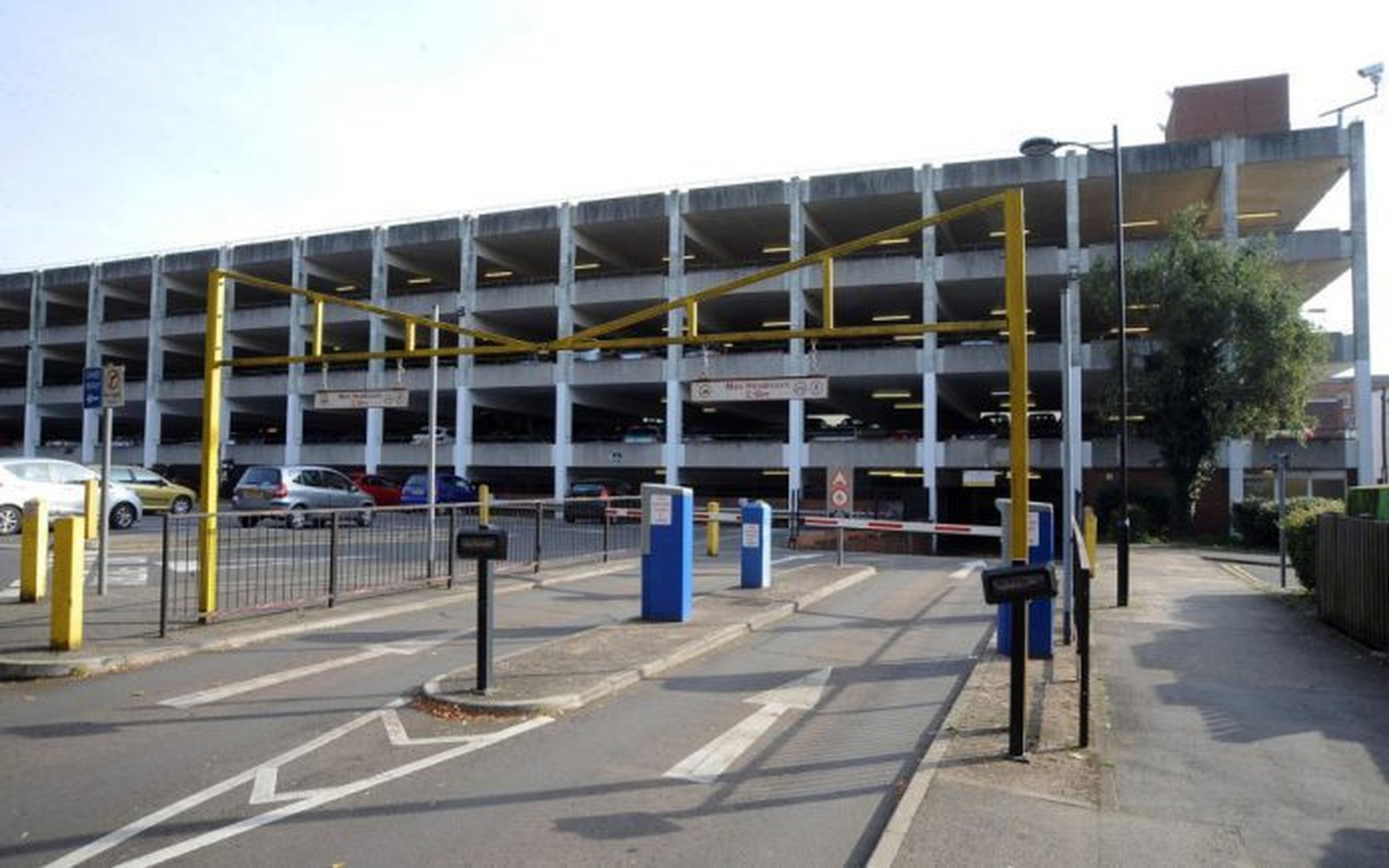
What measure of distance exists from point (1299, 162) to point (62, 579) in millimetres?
39450

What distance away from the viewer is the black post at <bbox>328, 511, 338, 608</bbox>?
11.8 m

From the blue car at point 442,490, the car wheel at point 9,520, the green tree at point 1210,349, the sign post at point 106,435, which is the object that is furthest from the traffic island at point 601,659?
the green tree at point 1210,349

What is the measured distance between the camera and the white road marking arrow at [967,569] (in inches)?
734

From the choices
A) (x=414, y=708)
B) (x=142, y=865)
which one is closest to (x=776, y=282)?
(x=414, y=708)

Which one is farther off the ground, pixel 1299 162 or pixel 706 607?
pixel 1299 162

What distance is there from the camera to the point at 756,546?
14828 millimetres

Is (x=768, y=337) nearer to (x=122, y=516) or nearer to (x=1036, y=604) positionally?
(x=1036, y=604)

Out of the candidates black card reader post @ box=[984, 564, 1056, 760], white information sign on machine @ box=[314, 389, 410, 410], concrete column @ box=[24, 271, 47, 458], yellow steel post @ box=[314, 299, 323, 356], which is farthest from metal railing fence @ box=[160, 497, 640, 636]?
concrete column @ box=[24, 271, 47, 458]

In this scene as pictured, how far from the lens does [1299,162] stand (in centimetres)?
3453

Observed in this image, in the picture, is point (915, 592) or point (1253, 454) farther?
point (1253, 454)

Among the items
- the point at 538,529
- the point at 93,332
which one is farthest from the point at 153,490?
the point at 93,332

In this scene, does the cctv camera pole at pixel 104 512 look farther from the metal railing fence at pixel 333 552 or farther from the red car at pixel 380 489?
the red car at pixel 380 489

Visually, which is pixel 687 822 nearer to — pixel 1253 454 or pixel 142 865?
pixel 142 865

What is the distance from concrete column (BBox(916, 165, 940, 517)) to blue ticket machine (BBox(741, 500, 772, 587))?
877 inches
